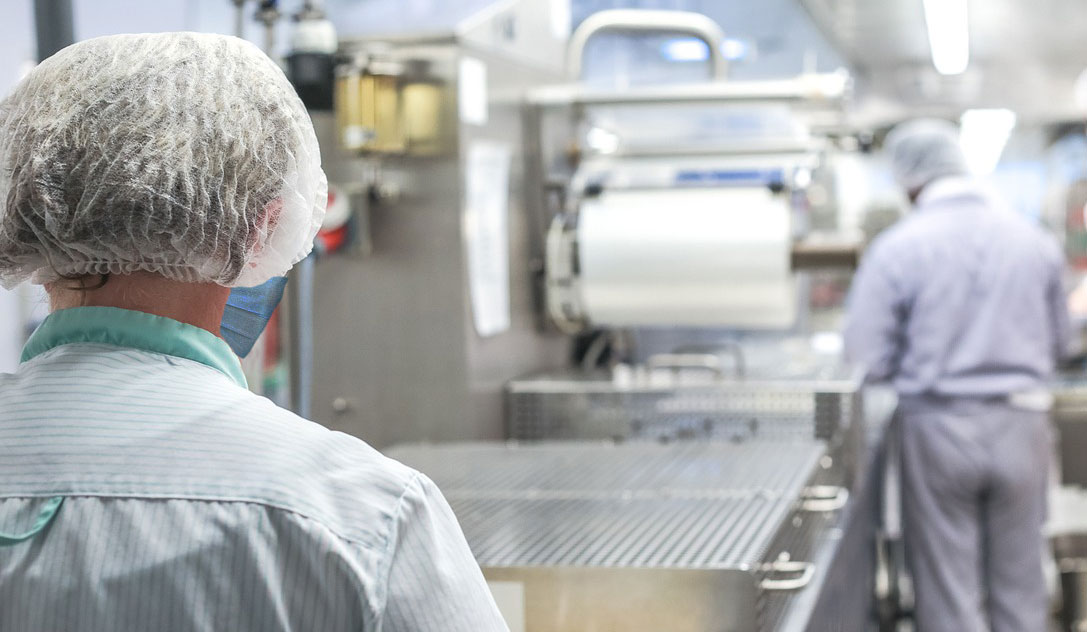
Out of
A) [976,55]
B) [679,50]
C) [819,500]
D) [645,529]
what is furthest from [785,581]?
[976,55]

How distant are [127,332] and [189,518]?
6.0 inches

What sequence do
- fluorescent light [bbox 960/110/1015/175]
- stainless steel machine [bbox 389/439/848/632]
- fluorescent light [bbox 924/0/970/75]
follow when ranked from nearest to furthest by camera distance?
stainless steel machine [bbox 389/439/848/632] → fluorescent light [bbox 924/0/970/75] → fluorescent light [bbox 960/110/1015/175]

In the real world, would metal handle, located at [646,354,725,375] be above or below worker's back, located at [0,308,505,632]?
below

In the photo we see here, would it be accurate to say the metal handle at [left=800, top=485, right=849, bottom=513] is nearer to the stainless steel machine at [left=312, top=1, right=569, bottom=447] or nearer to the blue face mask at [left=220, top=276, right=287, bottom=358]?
the stainless steel machine at [left=312, top=1, right=569, bottom=447]

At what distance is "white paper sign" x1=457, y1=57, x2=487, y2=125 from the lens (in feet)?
7.93

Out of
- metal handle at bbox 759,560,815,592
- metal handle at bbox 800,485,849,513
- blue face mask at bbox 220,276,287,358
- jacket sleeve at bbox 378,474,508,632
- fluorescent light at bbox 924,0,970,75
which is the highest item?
fluorescent light at bbox 924,0,970,75

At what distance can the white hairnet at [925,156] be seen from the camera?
367 centimetres

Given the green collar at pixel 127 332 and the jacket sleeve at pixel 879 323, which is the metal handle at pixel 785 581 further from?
the jacket sleeve at pixel 879 323

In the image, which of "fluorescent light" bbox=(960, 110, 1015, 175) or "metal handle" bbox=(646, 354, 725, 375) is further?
"fluorescent light" bbox=(960, 110, 1015, 175)

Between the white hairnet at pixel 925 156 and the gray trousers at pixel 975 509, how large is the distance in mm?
735

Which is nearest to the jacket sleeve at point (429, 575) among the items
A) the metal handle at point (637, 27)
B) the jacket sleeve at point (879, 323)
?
the metal handle at point (637, 27)

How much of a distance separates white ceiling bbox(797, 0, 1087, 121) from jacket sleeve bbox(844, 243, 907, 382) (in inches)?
162

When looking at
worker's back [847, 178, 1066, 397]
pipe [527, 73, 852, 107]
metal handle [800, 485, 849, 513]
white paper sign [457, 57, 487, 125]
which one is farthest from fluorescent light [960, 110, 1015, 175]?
metal handle [800, 485, 849, 513]

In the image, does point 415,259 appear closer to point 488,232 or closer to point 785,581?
point 488,232
